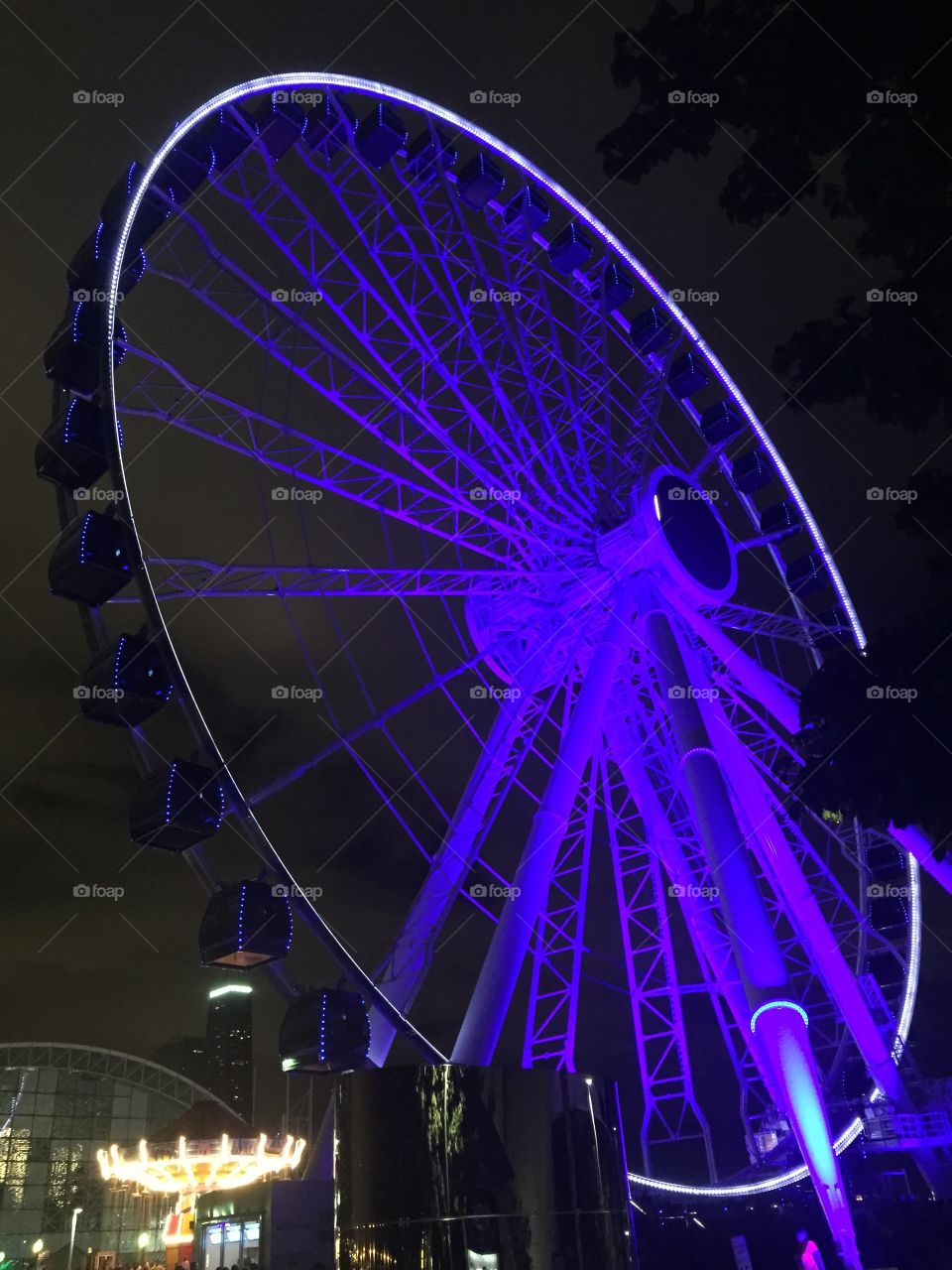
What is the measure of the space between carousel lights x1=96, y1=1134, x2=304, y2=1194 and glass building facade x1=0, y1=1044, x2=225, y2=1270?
2507 centimetres

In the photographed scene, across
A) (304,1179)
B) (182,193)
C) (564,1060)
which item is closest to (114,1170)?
(304,1179)

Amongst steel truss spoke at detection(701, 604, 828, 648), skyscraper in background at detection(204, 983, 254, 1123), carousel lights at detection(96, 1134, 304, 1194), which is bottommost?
carousel lights at detection(96, 1134, 304, 1194)

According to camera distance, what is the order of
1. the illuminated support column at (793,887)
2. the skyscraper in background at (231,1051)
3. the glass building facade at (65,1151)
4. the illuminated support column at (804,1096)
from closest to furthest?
1. the illuminated support column at (804,1096)
2. the illuminated support column at (793,887)
3. the glass building facade at (65,1151)
4. the skyscraper in background at (231,1051)

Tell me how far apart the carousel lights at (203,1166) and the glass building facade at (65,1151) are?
82.3 feet

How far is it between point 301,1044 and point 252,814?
2381mm

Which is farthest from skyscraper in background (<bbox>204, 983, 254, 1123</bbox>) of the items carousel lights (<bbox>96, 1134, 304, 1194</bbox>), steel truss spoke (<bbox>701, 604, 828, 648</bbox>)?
steel truss spoke (<bbox>701, 604, 828, 648</bbox>)

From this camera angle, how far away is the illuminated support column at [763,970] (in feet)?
40.7

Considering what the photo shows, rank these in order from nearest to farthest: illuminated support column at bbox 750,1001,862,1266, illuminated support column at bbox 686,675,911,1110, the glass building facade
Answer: illuminated support column at bbox 750,1001,862,1266 < illuminated support column at bbox 686,675,911,1110 < the glass building facade

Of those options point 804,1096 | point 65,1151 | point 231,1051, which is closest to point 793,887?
point 804,1096

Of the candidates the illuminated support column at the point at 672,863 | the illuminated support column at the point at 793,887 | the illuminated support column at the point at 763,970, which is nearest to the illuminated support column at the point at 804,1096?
the illuminated support column at the point at 763,970

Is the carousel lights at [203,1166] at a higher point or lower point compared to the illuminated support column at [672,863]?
lower

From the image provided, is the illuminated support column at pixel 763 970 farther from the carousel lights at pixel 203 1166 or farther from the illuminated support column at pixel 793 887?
the carousel lights at pixel 203 1166

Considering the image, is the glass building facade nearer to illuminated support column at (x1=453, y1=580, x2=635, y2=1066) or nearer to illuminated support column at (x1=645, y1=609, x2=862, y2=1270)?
illuminated support column at (x1=453, y1=580, x2=635, y2=1066)

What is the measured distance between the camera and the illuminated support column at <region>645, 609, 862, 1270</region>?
12.4m
